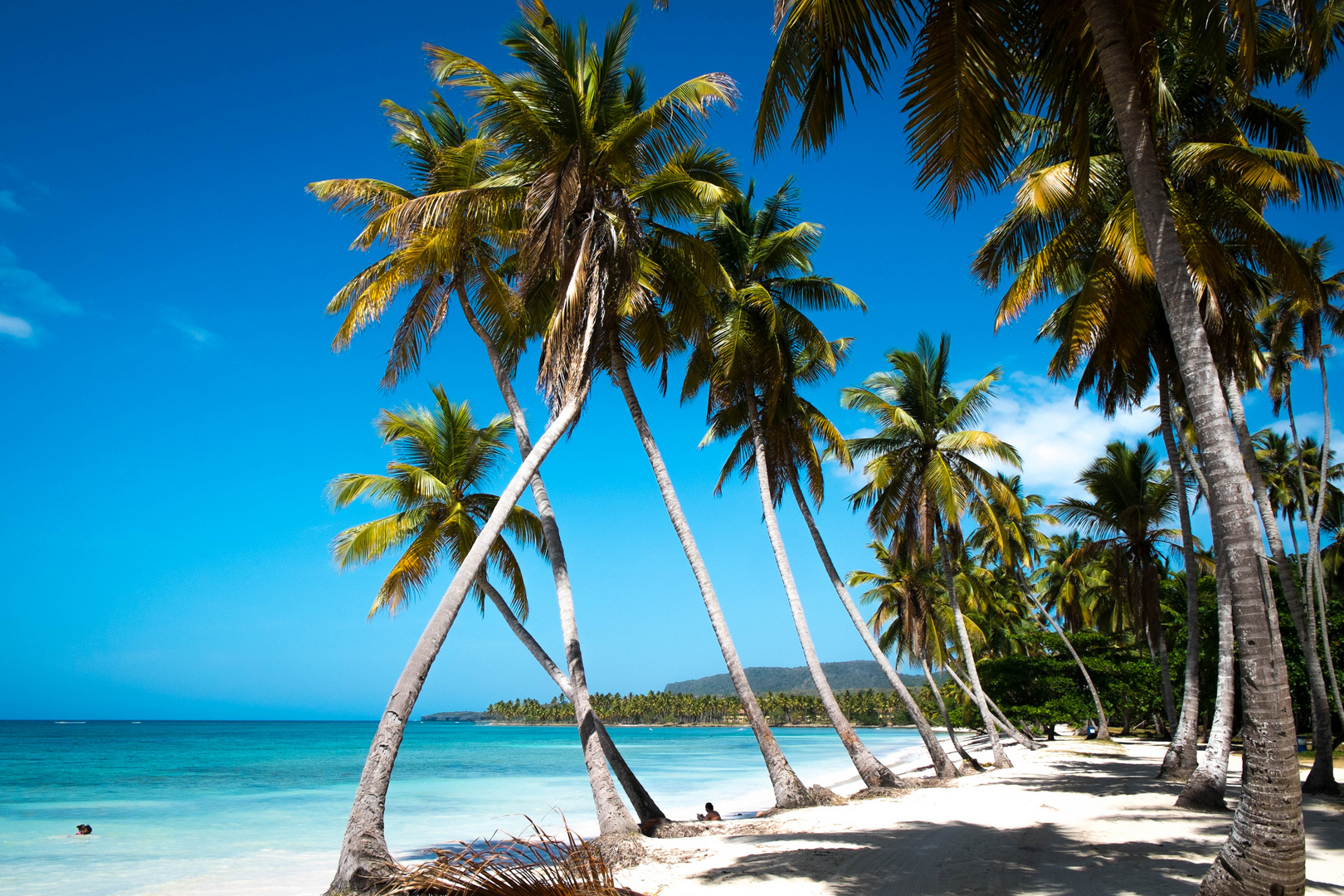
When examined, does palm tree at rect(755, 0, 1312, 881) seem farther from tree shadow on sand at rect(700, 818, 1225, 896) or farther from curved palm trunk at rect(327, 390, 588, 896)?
curved palm trunk at rect(327, 390, 588, 896)

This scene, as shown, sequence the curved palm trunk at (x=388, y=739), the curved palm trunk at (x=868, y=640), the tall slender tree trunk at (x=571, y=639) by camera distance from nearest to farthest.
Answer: the curved palm trunk at (x=388, y=739)
the tall slender tree trunk at (x=571, y=639)
the curved palm trunk at (x=868, y=640)

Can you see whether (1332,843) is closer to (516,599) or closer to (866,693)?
Result: (516,599)

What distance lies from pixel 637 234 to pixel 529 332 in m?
2.82

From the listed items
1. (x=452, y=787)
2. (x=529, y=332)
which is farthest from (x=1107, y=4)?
(x=452, y=787)

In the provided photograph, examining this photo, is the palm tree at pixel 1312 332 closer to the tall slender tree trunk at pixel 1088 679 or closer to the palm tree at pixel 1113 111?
the palm tree at pixel 1113 111

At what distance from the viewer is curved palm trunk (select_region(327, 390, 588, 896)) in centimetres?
631

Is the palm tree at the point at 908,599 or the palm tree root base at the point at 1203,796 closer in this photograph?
the palm tree root base at the point at 1203,796

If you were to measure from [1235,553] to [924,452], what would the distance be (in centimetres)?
1372

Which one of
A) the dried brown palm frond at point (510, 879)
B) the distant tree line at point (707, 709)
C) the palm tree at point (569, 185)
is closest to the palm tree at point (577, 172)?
the palm tree at point (569, 185)

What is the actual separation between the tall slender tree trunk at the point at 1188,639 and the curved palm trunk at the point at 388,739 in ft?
34.9

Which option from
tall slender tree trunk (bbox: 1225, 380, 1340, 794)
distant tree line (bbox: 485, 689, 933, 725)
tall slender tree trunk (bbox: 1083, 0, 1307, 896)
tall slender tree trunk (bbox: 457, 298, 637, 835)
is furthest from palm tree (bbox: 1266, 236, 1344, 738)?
distant tree line (bbox: 485, 689, 933, 725)

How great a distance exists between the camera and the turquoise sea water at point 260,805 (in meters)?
11.6

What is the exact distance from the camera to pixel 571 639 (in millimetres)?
10320

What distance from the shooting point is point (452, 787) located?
27.8 m
